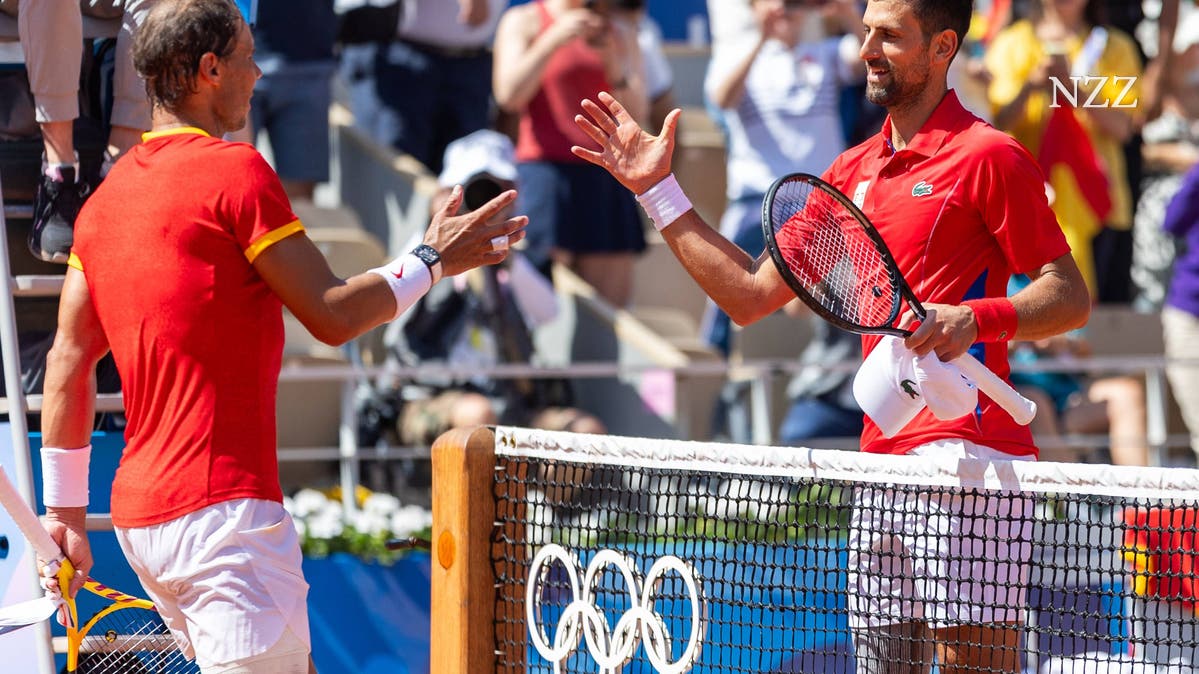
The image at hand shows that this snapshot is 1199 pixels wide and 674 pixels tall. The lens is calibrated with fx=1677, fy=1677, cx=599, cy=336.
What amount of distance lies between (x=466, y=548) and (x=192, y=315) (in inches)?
36.9

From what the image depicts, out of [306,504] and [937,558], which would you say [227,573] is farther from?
[306,504]

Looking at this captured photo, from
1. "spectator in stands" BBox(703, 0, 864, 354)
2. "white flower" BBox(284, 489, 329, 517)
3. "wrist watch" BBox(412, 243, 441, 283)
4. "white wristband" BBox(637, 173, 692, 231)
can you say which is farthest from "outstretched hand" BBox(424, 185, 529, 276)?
"spectator in stands" BBox(703, 0, 864, 354)

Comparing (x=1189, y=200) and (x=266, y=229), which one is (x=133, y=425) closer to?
(x=266, y=229)

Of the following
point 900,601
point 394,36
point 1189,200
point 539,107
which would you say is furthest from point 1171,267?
point 900,601

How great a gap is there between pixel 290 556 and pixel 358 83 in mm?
5702

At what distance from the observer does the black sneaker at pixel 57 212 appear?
4555 mm

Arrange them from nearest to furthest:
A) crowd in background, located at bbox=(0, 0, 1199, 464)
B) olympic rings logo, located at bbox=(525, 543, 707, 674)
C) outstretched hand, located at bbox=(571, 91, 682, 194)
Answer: olympic rings logo, located at bbox=(525, 543, 707, 674), outstretched hand, located at bbox=(571, 91, 682, 194), crowd in background, located at bbox=(0, 0, 1199, 464)

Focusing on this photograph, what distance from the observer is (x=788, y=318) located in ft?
28.5

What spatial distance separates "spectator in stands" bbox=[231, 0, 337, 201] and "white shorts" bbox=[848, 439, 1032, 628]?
491 centimetres

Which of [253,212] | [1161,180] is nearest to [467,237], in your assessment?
[253,212]

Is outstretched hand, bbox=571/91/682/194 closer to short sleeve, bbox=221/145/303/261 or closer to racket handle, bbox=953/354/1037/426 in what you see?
short sleeve, bbox=221/145/303/261

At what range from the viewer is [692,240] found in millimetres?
3900

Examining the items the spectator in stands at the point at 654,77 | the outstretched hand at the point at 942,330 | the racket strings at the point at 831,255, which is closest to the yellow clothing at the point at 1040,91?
the spectator in stands at the point at 654,77

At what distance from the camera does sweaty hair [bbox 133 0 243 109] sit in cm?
354
